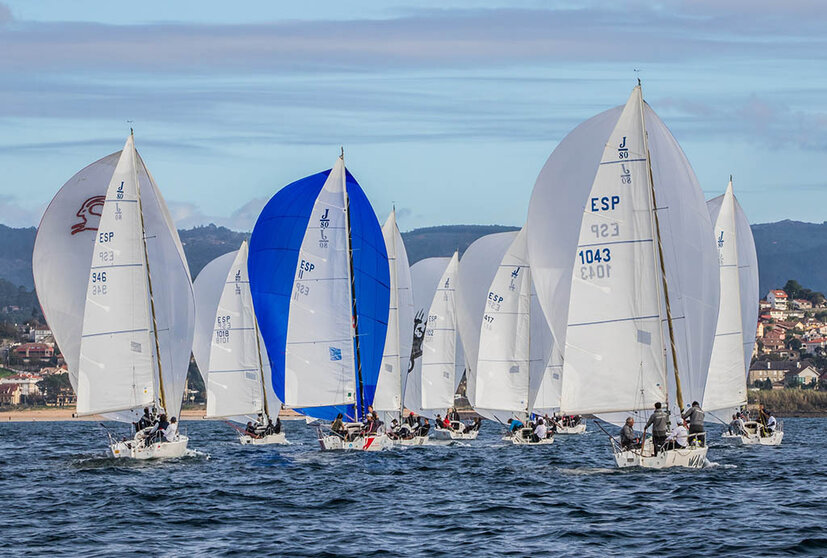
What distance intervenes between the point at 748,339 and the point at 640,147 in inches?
881

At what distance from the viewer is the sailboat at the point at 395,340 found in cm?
4681

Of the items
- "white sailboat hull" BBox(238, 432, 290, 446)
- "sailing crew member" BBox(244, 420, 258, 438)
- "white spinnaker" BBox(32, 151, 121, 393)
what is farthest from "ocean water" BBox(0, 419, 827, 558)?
"sailing crew member" BBox(244, 420, 258, 438)

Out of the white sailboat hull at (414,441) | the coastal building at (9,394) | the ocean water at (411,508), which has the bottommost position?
the ocean water at (411,508)

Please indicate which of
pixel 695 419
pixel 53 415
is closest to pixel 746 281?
pixel 695 419

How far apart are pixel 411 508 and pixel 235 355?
Answer: 29.7m

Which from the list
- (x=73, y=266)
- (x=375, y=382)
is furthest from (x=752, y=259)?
(x=73, y=266)

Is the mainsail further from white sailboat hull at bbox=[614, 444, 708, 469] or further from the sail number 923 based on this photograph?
white sailboat hull at bbox=[614, 444, 708, 469]

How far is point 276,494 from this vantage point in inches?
1141

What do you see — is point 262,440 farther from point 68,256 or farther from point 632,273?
point 632,273

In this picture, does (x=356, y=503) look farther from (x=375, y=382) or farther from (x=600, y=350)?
(x=375, y=382)

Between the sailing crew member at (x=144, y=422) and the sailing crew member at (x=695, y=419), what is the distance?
1470 cm

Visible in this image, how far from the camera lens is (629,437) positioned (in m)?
30.8

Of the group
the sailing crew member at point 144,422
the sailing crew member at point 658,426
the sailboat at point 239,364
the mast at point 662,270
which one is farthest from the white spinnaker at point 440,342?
the sailing crew member at point 658,426

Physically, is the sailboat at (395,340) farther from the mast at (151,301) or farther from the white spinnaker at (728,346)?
the white spinnaker at (728,346)
